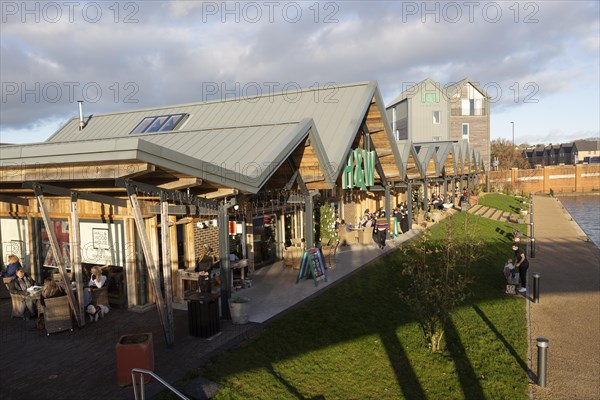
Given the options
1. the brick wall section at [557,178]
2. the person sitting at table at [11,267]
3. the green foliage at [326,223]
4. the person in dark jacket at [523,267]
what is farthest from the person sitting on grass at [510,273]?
the brick wall section at [557,178]

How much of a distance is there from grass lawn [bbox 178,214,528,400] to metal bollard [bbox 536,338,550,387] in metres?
0.32

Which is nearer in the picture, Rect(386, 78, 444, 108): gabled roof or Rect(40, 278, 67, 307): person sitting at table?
Rect(40, 278, 67, 307): person sitting at table

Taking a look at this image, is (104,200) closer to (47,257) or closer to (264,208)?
(47,257)

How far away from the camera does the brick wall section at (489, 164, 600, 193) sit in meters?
75.9

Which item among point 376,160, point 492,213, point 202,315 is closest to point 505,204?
point 492,213

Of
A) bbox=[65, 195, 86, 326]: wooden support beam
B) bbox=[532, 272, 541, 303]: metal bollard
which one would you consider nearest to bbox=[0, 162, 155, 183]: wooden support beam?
bbox=[65, 195, 86, 326]: wooden support beam

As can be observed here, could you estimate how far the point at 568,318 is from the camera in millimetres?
11508

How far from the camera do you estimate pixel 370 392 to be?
759 cm

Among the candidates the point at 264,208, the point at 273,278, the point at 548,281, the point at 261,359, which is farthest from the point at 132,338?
the point at 548,281

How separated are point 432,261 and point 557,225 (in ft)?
62.8

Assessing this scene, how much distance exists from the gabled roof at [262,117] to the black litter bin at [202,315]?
11.5 feet

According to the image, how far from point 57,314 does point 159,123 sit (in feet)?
36.1

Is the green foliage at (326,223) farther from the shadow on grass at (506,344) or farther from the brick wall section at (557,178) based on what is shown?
the brick wall section at (557,178)

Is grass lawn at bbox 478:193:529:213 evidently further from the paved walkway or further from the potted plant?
the potted plant
